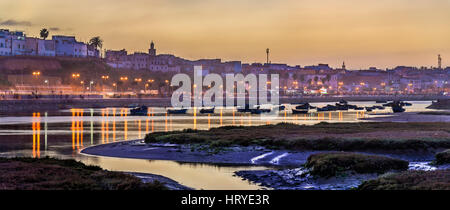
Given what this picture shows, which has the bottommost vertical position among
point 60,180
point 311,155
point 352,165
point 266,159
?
point 266,159

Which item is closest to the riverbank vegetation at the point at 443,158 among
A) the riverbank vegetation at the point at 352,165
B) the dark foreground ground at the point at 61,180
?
the riverbank vegetation at the point at 352,165

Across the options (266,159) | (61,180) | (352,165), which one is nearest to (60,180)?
(61,180)

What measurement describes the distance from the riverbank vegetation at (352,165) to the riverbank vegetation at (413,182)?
5.54m

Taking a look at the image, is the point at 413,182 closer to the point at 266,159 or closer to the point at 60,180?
the point at 60,180

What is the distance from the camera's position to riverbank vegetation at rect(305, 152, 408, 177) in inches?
1086

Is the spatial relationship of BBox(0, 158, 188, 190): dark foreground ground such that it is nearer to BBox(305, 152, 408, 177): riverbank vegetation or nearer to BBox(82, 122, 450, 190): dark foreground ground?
BBox(82, 122, 450, 190): dark foreground ground

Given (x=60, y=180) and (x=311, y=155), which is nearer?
(x=60, y=180)

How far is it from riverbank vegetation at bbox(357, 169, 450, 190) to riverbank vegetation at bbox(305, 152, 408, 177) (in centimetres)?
554

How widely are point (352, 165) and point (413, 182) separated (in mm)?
8137

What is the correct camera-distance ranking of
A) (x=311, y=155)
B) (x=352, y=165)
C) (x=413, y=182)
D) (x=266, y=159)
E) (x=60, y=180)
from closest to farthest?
(x=413, y=182) < (x=60, y=180) < (x=352, y=165) < (x=311, y=155) < (x=266, y=159)

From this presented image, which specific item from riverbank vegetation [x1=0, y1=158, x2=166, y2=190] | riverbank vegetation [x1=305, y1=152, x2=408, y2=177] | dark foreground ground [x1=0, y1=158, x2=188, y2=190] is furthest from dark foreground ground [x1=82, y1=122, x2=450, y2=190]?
riverbank vegetation [x1=0, y1=158, x2=166, y2=190]

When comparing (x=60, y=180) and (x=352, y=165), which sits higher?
(x=60, y=180)

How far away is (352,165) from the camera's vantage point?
91.8ft
